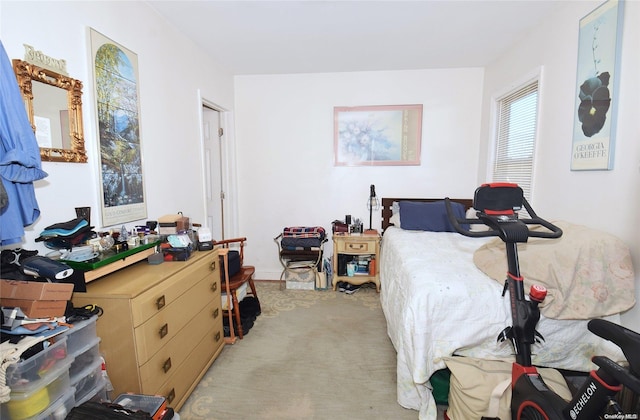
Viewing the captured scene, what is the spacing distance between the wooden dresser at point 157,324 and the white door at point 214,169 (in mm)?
1640

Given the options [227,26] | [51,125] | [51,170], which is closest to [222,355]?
[51,170]

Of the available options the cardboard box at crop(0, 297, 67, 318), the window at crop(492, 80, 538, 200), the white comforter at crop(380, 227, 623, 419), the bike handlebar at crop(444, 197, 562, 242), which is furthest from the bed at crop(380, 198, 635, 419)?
the cardboard box at crop(0, 297, 67, 318)

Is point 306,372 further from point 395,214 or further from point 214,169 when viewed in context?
point 214,169

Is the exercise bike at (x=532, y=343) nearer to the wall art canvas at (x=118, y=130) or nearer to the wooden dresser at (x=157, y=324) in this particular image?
the wooden dresser at (x=157, y=324)

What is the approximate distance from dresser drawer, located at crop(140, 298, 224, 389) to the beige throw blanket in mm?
1792

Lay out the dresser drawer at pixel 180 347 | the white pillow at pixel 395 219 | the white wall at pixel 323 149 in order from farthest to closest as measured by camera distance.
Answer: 1. the white wall at pixel 323 149
2. the white pillow at pixel 395 219
3. the dresser drawer at pixel 180 347

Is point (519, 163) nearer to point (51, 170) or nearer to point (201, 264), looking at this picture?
point (201, 264)

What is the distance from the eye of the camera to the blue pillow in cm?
298

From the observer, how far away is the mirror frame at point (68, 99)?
50.5 inches

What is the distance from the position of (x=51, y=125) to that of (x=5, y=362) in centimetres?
108

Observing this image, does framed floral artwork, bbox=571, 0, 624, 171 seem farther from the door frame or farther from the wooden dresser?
the door frame

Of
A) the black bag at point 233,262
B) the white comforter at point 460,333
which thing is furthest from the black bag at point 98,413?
the black bag at point 233,262

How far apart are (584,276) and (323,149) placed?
271 cm

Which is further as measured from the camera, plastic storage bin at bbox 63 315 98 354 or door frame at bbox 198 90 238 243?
door frame at bbox 198 90 238 243
